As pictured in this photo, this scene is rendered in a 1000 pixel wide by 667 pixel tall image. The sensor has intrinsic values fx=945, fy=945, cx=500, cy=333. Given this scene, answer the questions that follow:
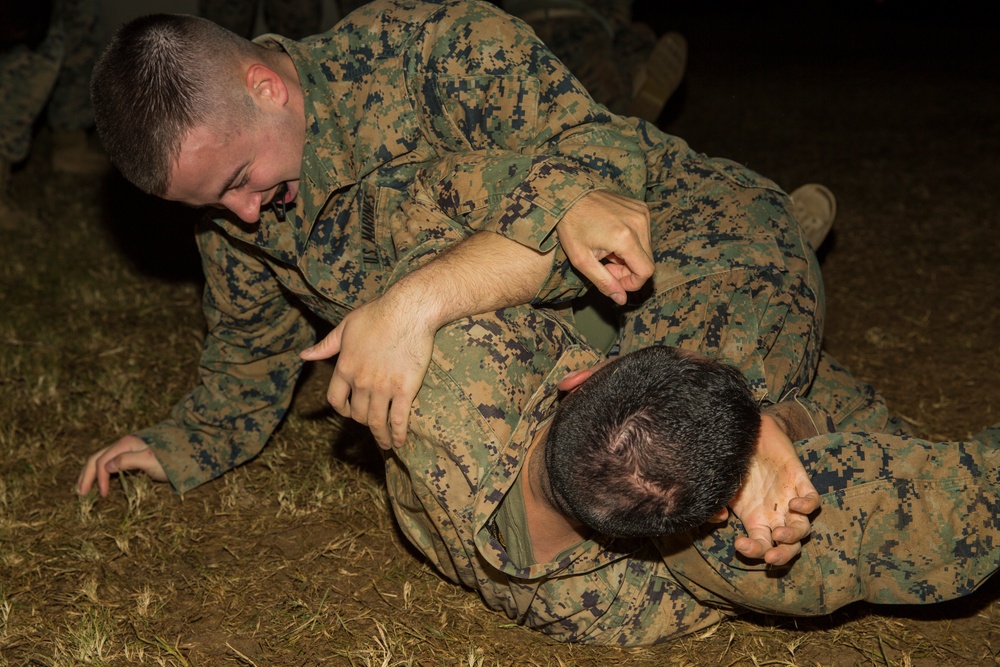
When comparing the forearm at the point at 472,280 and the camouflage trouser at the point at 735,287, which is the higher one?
the forearm at the point at 472,280

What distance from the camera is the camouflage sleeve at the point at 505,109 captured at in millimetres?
2324

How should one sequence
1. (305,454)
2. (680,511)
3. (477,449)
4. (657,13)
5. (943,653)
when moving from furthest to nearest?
(657,13), (305,454), (943,653), (477,449), (680,511)

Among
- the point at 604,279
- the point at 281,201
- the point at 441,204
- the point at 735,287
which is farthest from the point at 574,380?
the point at 281,201

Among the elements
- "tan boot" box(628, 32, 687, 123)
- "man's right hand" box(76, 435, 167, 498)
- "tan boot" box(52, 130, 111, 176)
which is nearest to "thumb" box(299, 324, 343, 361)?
"man's right hand" box(76, 435, 167, 498)

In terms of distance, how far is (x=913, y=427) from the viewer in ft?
10.7

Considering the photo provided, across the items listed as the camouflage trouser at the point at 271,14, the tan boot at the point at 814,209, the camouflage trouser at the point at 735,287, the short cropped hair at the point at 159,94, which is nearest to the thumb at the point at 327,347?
the short cropped hair at the point at 159,94

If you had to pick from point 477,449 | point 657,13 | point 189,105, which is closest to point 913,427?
point 477,449

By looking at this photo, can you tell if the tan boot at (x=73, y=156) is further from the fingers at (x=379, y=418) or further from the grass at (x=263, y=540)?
the fingers at (x=379, y=418)

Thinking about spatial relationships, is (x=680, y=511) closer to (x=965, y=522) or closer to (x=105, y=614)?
(x=965, y=522)

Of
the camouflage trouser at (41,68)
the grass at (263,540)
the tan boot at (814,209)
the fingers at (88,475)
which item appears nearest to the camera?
the grass at (263,540)

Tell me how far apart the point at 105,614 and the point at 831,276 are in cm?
357

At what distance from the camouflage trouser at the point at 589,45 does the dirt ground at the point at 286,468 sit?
44.7 inches

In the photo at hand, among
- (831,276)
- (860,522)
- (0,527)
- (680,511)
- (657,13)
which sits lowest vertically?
(657,13)

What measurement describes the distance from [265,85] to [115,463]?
1.29 meters
